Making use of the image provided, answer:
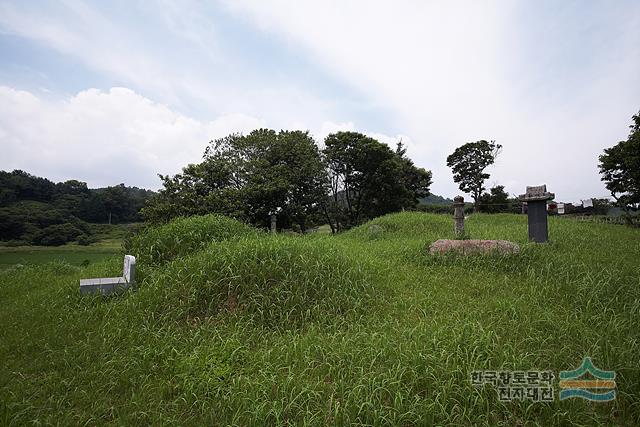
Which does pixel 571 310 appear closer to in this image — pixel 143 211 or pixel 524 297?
pixel 524 297

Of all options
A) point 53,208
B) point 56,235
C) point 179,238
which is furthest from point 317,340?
point 53,208

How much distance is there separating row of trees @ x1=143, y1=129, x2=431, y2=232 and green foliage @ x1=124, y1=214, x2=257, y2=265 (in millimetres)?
8602

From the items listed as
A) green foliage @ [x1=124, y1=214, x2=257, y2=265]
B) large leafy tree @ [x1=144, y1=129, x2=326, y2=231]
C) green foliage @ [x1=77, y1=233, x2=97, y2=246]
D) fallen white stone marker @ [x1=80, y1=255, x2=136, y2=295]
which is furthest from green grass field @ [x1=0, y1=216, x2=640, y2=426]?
green foliage @ [x1=77, y1=233, x2=97, y2=246]

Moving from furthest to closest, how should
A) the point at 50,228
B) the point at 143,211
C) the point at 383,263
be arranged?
the point at 50,228, the point at 143,211, the point at 383,263

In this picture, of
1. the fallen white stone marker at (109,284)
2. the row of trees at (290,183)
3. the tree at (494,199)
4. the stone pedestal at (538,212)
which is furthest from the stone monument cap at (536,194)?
the tree at (494,199)

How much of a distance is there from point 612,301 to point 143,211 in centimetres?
1885

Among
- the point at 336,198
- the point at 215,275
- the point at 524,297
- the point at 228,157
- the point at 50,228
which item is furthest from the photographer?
the point at 50,228

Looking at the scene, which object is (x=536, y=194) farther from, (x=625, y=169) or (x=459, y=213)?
(x=625, y=169)

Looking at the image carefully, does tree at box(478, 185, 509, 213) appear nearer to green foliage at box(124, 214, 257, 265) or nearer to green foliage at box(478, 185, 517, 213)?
green foliage at box(478, 185, 517, 213)

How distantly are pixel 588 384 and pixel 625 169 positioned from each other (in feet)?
69.2

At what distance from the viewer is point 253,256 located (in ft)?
→ 19.3

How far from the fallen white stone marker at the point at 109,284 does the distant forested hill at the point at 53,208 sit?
23928 mm

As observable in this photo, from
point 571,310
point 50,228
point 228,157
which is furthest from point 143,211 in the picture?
point 50,228

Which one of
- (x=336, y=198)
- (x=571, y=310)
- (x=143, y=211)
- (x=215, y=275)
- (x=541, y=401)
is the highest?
(x=336, y=198)
